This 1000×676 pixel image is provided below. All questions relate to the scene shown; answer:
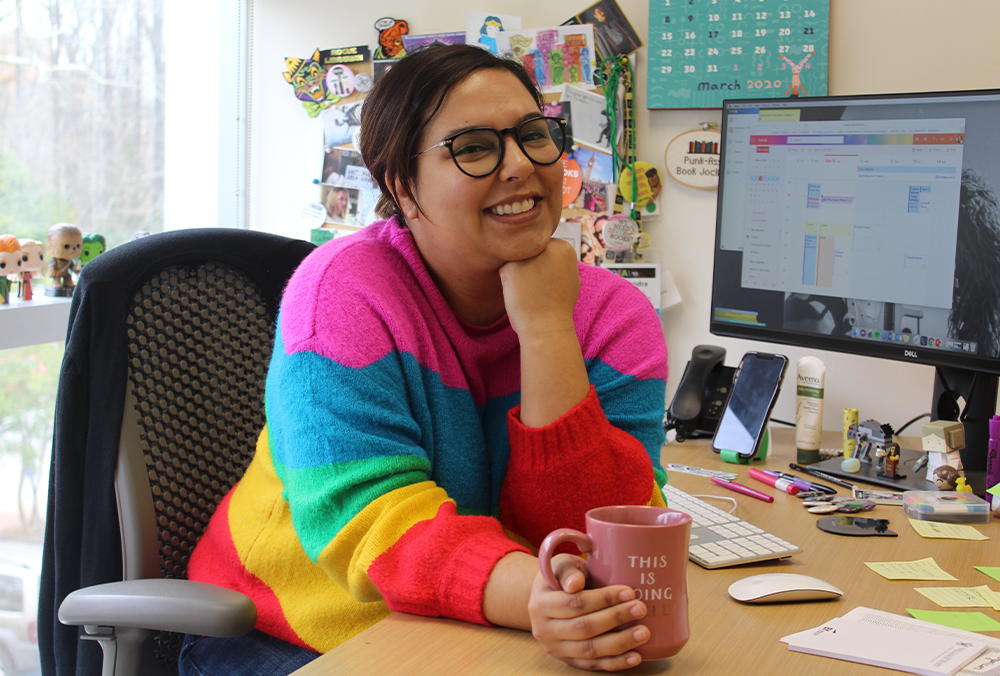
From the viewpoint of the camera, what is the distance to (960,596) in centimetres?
79

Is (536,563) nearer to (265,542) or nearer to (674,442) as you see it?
(265,542)

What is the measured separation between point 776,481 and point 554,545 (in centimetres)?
69

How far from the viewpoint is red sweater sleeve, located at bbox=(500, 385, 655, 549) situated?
835mm

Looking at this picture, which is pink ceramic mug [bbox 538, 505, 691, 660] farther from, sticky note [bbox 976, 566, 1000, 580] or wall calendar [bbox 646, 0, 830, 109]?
wall calendar [bbox 646, 0, 830, 109]

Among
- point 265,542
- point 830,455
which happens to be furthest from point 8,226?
point 830,455

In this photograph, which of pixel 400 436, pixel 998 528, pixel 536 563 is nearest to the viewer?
pixel 536 563

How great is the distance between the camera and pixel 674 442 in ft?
4.75

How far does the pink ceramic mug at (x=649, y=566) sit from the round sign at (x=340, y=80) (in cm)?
151

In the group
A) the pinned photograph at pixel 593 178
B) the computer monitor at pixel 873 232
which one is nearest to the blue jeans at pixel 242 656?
the computer monitor at pixel 873 232

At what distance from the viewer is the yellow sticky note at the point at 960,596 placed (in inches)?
30.3

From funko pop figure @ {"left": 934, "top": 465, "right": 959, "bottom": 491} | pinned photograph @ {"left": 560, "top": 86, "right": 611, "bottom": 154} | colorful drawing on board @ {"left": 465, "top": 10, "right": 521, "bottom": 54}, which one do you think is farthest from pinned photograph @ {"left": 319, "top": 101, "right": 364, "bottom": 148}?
funko pop figure @ {"left": 934, "top": 465, "right": 959, "bottom": 491}

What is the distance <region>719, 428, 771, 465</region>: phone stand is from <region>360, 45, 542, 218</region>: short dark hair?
675 mm

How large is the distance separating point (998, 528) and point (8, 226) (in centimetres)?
175

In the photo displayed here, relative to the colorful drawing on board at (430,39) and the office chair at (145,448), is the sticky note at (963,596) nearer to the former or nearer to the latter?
the office chair at (145,448)
